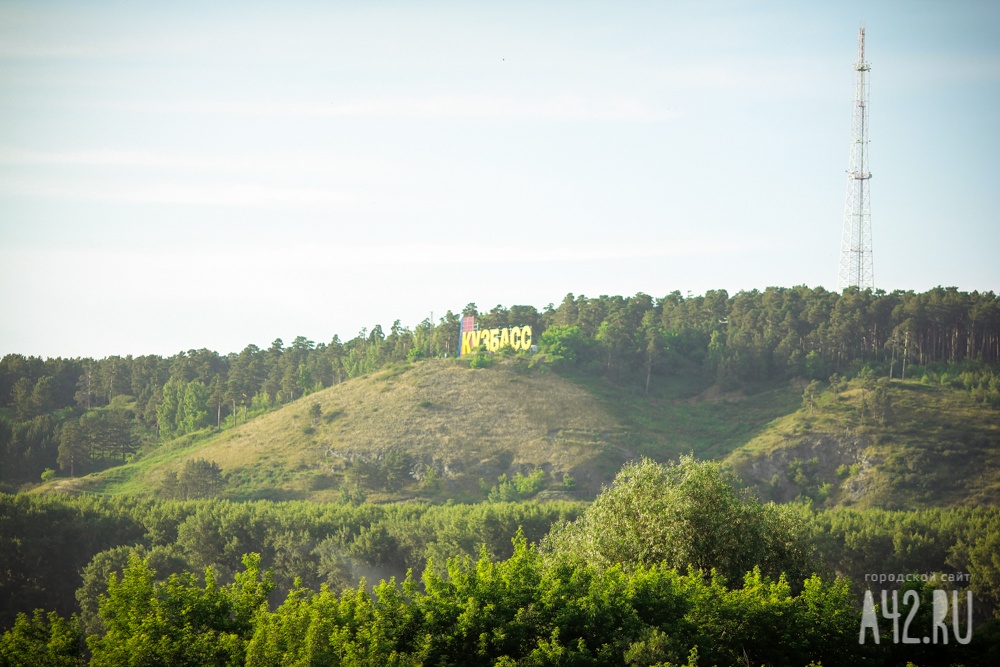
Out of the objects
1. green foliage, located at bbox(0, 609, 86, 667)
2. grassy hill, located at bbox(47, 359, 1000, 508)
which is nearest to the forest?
green foliage, located at bbox(0, 609, 86, 667)

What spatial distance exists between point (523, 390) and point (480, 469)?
24.6 m

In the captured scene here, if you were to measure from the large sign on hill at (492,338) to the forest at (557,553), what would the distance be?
5330 mm

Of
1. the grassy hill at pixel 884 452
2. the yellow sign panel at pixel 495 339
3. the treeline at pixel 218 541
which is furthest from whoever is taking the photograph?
the yellow sign panel at pixel 495 339

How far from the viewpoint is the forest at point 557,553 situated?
3669cm

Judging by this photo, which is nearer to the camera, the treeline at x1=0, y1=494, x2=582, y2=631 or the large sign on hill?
the treeline at x1=0, y1=494, x2=582, y2=631

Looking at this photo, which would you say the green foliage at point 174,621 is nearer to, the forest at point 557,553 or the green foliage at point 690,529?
the forest at point 557,553

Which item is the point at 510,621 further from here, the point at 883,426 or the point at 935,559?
the point at 883,426

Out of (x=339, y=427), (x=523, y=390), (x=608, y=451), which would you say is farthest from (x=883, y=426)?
(x=339, y=427)

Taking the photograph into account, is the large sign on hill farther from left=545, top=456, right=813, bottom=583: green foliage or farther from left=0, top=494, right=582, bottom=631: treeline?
left=545, top=456, right=813, bottom=583: green foliage

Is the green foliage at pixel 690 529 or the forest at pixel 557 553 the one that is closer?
the forest at pixel 557 553

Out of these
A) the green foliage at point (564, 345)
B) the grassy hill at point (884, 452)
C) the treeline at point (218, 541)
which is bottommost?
the treeline at point (218, 541)

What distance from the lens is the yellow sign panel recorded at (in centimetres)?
18812

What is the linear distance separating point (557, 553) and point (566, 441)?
4430 inches
